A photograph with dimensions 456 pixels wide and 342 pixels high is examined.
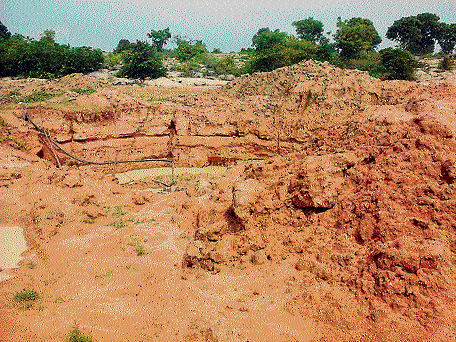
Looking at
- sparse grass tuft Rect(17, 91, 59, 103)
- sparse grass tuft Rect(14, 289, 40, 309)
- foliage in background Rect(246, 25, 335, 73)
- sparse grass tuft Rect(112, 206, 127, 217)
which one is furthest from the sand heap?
foliage in background Rect(246, 25, 335, 73)

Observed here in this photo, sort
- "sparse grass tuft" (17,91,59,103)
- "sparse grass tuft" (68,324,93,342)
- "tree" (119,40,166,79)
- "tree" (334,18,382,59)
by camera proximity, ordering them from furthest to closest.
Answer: "tree" (334,18,382,59), "tree" (119,40,166,79), "sparse grass tuft" (17,91,59,103), "sparse grass tuft" (68,324,93,342)

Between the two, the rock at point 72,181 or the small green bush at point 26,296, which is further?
the rock at point 72,181

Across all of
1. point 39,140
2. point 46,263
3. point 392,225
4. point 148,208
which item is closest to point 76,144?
point 39,140

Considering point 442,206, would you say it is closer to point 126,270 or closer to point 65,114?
point 126,270

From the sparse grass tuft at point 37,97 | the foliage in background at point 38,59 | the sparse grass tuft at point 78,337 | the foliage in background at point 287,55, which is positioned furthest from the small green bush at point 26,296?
the foliage in background at point 287,55

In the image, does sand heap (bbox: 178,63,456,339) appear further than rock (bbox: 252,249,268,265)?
No

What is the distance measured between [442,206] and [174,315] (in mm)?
4382

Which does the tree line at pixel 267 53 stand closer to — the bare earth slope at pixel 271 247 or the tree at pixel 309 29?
the tree at pixel 309 29

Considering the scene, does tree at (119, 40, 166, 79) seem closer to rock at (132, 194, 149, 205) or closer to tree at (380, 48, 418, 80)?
tree at (380, 48, 418, 80)

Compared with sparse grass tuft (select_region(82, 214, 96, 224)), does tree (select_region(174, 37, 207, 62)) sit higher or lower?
higher

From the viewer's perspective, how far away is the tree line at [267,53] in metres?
30.2

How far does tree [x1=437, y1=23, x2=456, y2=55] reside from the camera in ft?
157

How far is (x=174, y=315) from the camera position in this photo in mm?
4551

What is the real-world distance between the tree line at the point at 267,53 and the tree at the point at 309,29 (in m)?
0.18
